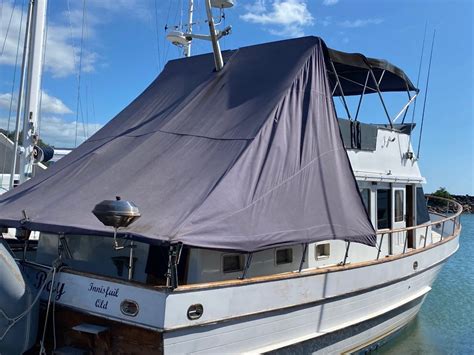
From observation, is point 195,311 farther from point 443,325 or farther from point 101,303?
point 443,325

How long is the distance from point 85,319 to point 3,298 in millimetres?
822

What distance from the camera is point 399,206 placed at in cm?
914

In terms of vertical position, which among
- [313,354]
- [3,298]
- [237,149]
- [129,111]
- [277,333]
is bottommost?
[313,354]

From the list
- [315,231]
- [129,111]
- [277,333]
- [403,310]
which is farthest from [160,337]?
[403,310]

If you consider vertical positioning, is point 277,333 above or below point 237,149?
below

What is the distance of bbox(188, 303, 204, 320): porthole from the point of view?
4.50 metres

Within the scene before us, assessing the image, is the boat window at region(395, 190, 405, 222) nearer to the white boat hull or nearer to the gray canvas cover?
the white boat hull

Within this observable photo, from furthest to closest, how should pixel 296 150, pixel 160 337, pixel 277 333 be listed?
pixel 296 150 < pixel 277 333 < pixel 160 337

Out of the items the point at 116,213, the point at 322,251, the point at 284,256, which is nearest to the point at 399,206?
the point at 322,251

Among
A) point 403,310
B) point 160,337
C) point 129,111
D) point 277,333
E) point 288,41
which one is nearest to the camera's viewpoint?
point 160,337

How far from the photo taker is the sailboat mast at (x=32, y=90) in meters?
9.95

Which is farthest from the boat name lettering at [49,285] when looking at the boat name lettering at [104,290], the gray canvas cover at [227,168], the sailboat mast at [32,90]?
the sailboat mast at [32,90]

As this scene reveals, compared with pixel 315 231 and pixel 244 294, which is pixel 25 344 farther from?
pixel 315 231

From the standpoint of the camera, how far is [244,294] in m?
4.95
